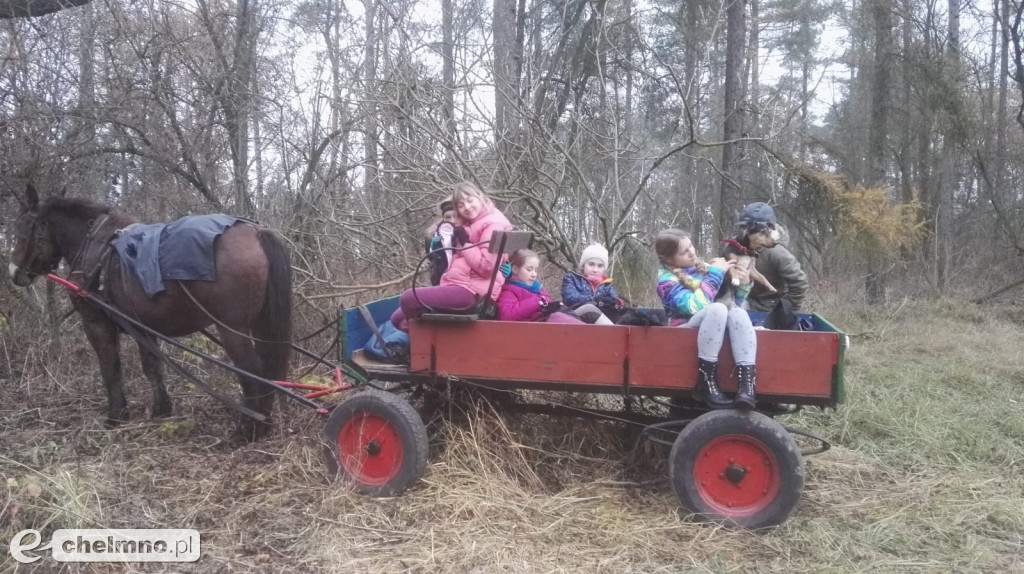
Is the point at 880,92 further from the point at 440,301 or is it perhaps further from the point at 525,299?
the point at 440,301

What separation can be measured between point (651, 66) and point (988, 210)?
7.59 m

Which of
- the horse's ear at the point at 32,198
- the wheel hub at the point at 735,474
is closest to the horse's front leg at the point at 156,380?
the horse's ear at the point at 32,198

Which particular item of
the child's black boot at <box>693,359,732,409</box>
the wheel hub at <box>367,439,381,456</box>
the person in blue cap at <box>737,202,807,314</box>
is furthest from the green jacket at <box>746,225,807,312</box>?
the wheel hub at <box>367,439,381,456</box>

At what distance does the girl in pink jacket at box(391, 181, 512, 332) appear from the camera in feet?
11.6

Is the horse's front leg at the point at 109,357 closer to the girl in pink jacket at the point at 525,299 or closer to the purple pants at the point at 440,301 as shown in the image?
the purple pants at the point at 440,301

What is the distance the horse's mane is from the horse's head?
2.6 inches

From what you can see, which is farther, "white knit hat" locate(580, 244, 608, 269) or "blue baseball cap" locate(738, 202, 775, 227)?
"white knit hat" locate(580, 244, 608, 269)

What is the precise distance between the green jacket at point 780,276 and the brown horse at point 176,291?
286 centimetres

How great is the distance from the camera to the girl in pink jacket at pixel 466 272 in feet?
11.6

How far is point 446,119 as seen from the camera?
20.9 feet

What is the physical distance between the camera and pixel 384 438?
3.63m

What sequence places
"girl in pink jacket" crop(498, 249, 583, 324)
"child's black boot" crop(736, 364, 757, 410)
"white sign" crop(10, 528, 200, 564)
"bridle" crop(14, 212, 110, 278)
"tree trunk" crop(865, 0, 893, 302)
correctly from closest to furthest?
"white sign" crop(10, 528, 200, 564) < "child's black boot" crop(736, 364, 757, 410) < "girl in pink jacket" crop(498, 249, 583, 324) < "bridle" crop(14, 212, 110, 278) < "tree trunk" crop(865, 0, 893, 302)

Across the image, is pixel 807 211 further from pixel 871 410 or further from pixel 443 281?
pixel 443 281

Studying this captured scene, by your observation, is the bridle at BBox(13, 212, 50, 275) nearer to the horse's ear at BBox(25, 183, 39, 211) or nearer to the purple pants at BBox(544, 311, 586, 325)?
the horse's ear at BBox(25, 183, 39, 211)
